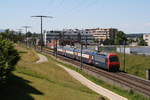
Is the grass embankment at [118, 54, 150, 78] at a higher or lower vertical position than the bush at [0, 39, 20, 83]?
lower

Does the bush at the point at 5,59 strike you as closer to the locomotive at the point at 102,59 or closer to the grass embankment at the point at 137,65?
the locomotive at the point at 102,59

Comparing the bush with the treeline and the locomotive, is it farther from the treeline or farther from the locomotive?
the locomotive

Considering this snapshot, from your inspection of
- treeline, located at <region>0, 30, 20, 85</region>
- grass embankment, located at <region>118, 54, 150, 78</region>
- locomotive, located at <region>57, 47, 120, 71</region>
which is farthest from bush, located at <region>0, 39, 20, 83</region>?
grass embankment, located at <region>118, 54, 150, 78</region>

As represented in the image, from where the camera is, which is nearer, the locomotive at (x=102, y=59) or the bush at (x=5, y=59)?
the bush at (x=5, y=59)

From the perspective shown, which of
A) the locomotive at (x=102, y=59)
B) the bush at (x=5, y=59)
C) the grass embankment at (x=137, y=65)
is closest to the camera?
the bush at (x=5, y=59)

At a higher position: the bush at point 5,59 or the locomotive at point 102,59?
the bush at point 5,59

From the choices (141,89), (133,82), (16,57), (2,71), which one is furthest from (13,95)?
(133,82)

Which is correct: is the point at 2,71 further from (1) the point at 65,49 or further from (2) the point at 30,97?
(1) the point at 65,49

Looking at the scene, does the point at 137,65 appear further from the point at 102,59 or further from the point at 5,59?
the point at 5,59

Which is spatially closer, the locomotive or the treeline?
the treeline

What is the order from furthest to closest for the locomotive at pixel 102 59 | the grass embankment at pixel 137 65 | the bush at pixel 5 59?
the grass embankment at pixel 137 65 → the locomotive at pixel 102 59 → the bush at pixel 5 59

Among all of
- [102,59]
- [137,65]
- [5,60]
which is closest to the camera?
[5,60]

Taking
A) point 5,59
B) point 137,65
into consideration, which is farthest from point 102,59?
point 5,59

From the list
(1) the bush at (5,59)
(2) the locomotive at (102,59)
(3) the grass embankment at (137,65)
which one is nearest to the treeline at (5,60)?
(1) the bush at (5,59)
